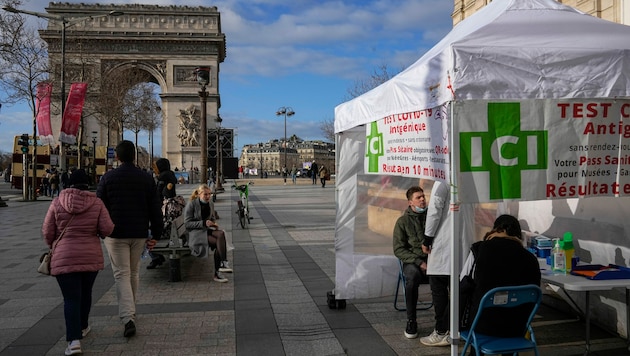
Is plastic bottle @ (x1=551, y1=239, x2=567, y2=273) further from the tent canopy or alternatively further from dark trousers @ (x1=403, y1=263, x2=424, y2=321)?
the tent canopy

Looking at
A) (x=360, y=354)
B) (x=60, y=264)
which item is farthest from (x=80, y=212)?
(x=360, y=354)

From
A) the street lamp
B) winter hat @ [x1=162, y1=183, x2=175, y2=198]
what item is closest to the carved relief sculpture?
the street lamp

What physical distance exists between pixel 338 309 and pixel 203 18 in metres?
58.6

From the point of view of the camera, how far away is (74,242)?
15.4 feet

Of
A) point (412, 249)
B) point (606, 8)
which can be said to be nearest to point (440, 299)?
point (412, 249)

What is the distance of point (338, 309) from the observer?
618 centimetres

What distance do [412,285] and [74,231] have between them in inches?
125

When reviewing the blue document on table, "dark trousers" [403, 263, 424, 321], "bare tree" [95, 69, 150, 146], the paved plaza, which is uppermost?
"bare tree" [95, 69, 150, 146]

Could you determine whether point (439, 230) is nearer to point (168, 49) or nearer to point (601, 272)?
point (601, 272)

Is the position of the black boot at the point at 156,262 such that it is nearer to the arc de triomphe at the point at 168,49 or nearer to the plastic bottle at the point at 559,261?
the plastic bottle at the point at 559,261

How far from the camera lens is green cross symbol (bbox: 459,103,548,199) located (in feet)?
12.6

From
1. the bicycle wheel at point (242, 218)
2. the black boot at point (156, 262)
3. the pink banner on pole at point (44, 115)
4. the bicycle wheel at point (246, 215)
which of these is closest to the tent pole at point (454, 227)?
the black boot at point (156, 262)

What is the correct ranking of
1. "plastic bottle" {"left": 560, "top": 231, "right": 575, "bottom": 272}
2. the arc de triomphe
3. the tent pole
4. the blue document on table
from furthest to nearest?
the arc de triomphe → "plastic bottle" {"left": 560, "top": 231, "right": 575, "bottom": 272} → the blue document on table → the tent pole

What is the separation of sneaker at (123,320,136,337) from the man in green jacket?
2.67m
